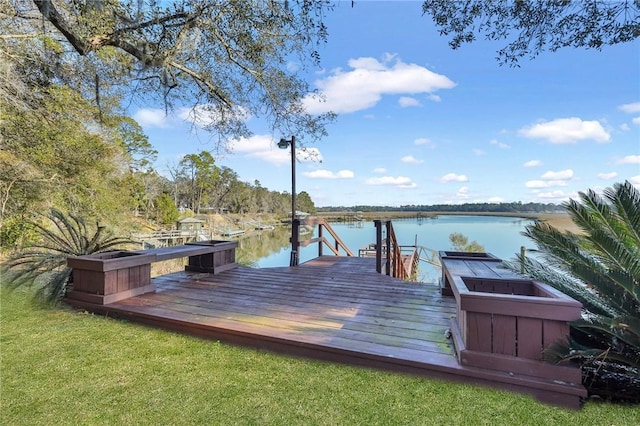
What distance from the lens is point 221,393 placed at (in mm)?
1809

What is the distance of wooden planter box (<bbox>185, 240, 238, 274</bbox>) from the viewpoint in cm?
485

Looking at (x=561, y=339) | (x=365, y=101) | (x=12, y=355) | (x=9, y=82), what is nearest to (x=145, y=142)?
(x=365, y=101)

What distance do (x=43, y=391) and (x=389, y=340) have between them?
2229 millimetres

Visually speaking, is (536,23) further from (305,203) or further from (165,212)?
(305,203)

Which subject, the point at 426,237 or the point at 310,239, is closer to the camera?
the point at 310,239

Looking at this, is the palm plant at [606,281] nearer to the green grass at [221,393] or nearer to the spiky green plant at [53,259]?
the green grass at [221,393]

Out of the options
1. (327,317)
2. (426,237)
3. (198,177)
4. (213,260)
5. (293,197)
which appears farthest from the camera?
(198,177)

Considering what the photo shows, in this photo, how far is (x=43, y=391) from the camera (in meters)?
1.82

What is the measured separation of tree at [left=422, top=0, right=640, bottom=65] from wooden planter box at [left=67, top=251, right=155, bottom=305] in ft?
14.7

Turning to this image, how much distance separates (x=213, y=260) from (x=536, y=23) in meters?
5.10

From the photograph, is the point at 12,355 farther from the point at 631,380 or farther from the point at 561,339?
the point at 631,380

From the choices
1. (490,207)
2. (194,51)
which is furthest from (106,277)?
(490,207)

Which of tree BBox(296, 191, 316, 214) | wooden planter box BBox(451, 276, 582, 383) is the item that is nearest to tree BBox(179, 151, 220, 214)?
tree BBox(296, 191, 316, 214)

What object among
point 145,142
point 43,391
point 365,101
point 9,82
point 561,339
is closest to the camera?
point 561,339
